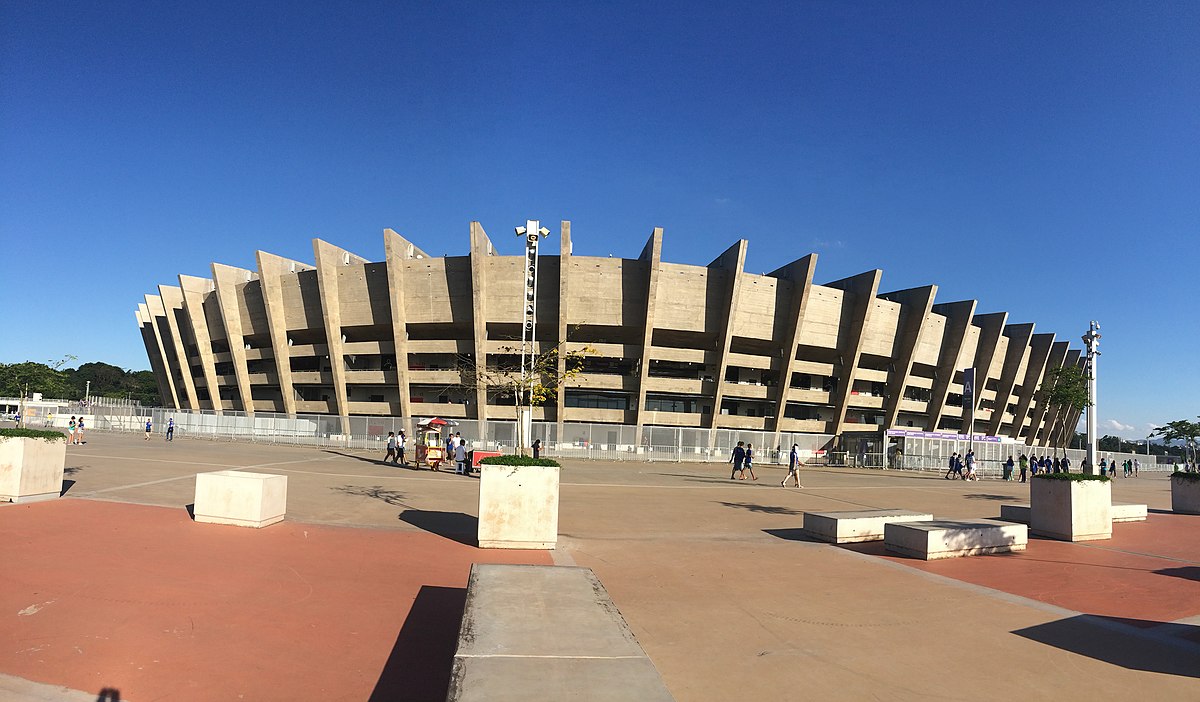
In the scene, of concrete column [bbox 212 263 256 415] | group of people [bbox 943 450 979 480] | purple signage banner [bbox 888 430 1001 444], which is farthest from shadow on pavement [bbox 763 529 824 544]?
concrete column [bbox 212 263 256 415]

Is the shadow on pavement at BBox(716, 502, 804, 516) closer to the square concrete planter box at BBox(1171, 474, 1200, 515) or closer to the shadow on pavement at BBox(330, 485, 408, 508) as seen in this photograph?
the shadow on pavement at BBox(330, 485, 408, 508)

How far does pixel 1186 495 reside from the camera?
18359 mm

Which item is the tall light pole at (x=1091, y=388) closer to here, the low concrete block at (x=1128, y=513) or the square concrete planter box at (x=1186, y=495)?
the square concrete planter box at (x=1186, y=495)

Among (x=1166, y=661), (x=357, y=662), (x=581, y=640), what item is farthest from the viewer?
(x=1166, y=661)

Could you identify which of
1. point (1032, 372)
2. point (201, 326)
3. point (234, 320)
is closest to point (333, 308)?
point (234, 320)

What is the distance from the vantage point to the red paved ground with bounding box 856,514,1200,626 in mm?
7402

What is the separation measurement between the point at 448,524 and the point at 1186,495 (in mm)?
22190

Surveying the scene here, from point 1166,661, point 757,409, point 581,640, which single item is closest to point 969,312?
point 757,409

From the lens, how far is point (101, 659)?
4746mm

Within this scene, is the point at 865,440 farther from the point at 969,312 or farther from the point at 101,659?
the point at 101,659

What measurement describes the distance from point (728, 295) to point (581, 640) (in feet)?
132

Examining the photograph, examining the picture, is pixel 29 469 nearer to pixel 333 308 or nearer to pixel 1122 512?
pixel 1122 512

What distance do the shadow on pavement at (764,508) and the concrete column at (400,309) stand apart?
1216 inches

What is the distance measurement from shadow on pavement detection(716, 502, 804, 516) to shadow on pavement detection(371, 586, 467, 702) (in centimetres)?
1087
